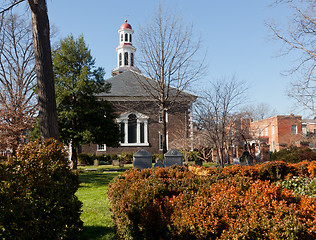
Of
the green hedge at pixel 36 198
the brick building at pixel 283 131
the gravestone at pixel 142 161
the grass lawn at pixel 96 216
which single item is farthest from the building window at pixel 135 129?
the green hedge at pixel 36 198

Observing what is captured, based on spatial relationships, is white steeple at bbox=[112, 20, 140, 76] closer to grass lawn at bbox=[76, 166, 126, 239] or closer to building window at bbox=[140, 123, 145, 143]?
building window at bbox=[140, 123, 145, 143]

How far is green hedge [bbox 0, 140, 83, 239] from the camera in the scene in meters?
3.26

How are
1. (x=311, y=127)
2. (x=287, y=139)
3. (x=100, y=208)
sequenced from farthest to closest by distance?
(x=311, y=127), (x=287, y=139), (x=100, y=208)

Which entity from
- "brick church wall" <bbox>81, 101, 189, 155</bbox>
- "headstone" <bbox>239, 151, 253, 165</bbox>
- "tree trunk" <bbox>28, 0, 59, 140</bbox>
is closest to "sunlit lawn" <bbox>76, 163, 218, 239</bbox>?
"tree trunk" <bbox>28, 0, 59, 140</bbox>

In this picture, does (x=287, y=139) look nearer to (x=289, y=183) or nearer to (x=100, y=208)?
(x=289, y=183)

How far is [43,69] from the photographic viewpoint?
7879 millimetres

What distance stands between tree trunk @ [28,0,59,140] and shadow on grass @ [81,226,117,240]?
2665mm

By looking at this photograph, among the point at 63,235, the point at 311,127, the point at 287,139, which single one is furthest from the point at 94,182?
the point at 311,127

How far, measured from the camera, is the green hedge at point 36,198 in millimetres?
3258

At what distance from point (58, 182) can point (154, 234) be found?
1779mm

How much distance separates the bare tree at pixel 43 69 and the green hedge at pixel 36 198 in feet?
8.43

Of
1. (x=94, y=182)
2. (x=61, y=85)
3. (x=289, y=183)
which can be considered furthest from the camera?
(x=61, y=85)

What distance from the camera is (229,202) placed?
412 centimetres

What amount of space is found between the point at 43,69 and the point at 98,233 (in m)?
4.59
